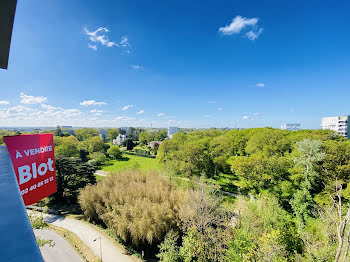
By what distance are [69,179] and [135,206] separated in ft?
45.2

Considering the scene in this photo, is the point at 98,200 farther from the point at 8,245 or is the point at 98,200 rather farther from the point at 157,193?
the point at 8,245

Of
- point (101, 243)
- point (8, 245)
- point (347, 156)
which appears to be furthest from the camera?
point (347, 156)

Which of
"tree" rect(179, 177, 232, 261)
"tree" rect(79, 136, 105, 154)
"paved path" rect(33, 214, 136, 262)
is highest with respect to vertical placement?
"tree" rect(79, 136, 105, 154)

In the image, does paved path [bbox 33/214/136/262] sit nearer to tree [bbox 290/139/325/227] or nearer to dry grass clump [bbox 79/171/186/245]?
dry grass clump [bbox 79/171/186/245]

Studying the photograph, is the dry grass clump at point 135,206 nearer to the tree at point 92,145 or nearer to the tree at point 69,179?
the tree at point 69,179

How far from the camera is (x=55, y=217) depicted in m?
18.1

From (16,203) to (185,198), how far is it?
574 inches

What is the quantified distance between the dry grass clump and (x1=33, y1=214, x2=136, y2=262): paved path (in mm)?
1048

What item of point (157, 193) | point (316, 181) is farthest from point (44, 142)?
point (316, 181)

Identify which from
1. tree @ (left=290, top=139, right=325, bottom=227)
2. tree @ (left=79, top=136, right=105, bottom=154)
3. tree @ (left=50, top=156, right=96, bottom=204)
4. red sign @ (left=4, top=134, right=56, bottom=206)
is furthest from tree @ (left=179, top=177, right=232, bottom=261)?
tree @ (left=79, top=136, right=105, bottom=154)

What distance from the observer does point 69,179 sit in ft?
71.2

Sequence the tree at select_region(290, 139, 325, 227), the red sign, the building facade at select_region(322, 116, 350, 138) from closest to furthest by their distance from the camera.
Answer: the red sign → the tree at select_region(290, 139, 325, 227) → the building facade at select_region(322, 116, 350, 138)

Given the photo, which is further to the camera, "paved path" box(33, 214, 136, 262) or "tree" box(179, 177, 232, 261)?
"paved path" box(33, 214, 136, 262)

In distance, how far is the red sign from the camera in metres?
4.71
